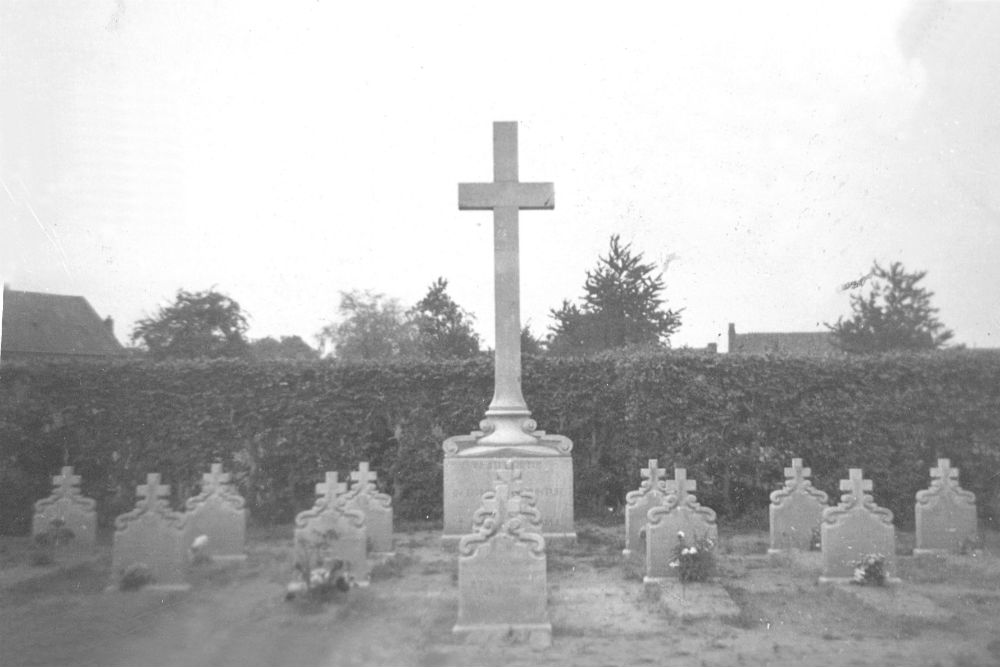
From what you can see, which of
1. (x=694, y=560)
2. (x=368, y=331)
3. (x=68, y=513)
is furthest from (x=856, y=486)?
(x=368, y=331)

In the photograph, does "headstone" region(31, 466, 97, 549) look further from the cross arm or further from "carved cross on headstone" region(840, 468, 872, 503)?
"carved cross on headstone" region(840, 468, 872, 503)

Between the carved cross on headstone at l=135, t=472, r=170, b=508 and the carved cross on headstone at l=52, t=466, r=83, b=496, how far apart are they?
0.68 meters

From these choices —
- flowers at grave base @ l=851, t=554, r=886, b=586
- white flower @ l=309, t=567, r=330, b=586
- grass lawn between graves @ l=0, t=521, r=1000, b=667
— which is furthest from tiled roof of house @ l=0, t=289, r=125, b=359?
flowers at grave base @ l=851, t=554, r=886, b=586

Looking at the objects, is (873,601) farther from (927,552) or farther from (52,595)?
(52,595)

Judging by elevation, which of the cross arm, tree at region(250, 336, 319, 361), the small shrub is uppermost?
the cross arm

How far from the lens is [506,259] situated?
8.50 m

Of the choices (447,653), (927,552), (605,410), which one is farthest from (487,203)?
(927,552)

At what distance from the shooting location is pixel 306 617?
4680mm

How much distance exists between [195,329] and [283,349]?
152cm

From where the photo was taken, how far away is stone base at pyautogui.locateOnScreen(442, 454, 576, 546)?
834cm

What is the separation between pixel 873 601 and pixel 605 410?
16.6 feet

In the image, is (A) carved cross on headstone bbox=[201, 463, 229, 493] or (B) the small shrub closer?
(B) the small shrub

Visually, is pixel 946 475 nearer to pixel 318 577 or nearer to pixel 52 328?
pixel 318 577

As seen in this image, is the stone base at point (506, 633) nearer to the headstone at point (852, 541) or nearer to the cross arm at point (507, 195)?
the headstone at point (852, 541)
